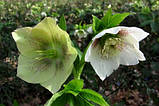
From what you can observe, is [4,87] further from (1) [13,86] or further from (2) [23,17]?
(2) [23,17]

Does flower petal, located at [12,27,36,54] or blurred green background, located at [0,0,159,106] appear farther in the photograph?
blurred green background, located at [0,0,159,106]

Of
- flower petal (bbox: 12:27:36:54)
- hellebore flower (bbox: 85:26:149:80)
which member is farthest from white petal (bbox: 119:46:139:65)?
flower petal (bbox: 12:27:36:54)

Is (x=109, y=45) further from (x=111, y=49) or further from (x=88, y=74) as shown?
(x=88, y=74)

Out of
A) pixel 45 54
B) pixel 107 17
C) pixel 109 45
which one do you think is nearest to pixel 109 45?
pixel 109 45

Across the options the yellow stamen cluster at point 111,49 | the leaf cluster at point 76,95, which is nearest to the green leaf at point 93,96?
the leaf cluster at point 76,95

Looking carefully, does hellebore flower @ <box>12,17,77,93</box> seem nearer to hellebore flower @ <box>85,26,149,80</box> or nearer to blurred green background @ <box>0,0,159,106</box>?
hellebore flower @ <box>85,26,149,80</box>

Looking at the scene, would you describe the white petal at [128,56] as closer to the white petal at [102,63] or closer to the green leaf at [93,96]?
the white petal at [102,63]

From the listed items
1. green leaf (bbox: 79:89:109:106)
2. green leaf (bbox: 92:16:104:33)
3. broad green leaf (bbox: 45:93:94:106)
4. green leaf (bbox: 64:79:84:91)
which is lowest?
broad green leaf (bbox: 45:93:94:106)
